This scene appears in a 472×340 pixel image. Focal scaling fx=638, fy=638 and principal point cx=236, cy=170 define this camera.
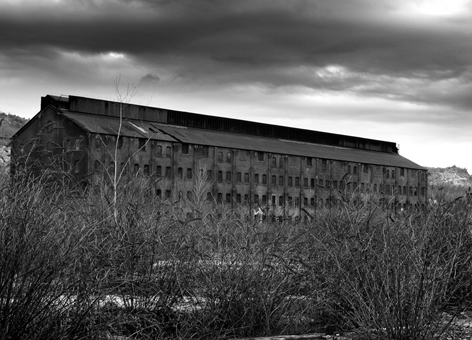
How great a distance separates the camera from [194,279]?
771cm

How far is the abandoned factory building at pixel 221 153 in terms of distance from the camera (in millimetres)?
44781

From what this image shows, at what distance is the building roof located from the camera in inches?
1822

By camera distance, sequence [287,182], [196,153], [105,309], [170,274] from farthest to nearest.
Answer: [287,182] → [196,153] → [170,274] → [105,309]

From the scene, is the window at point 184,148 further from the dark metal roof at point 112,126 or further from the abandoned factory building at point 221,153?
the dark metal roof at point 112,126

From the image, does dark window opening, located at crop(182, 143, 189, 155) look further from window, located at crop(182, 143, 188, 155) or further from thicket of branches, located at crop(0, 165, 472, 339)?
thicket of branches, located at crop(0, 165, 472, 339)

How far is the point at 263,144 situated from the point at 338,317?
4995 centimetres

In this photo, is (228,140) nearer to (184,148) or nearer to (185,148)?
(185,148)

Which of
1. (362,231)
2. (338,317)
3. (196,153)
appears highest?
(196,153)

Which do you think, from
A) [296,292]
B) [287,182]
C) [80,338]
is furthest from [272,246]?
[287,182]

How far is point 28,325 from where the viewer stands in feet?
18.1

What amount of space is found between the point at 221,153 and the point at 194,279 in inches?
1717

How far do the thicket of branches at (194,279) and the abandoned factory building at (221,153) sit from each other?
1251 inches

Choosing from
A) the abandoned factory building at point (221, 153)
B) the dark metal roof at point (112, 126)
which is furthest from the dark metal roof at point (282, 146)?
the dark metal roof at point (112, 126)

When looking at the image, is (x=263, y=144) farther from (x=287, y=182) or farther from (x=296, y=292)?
(x=296, y=292)
